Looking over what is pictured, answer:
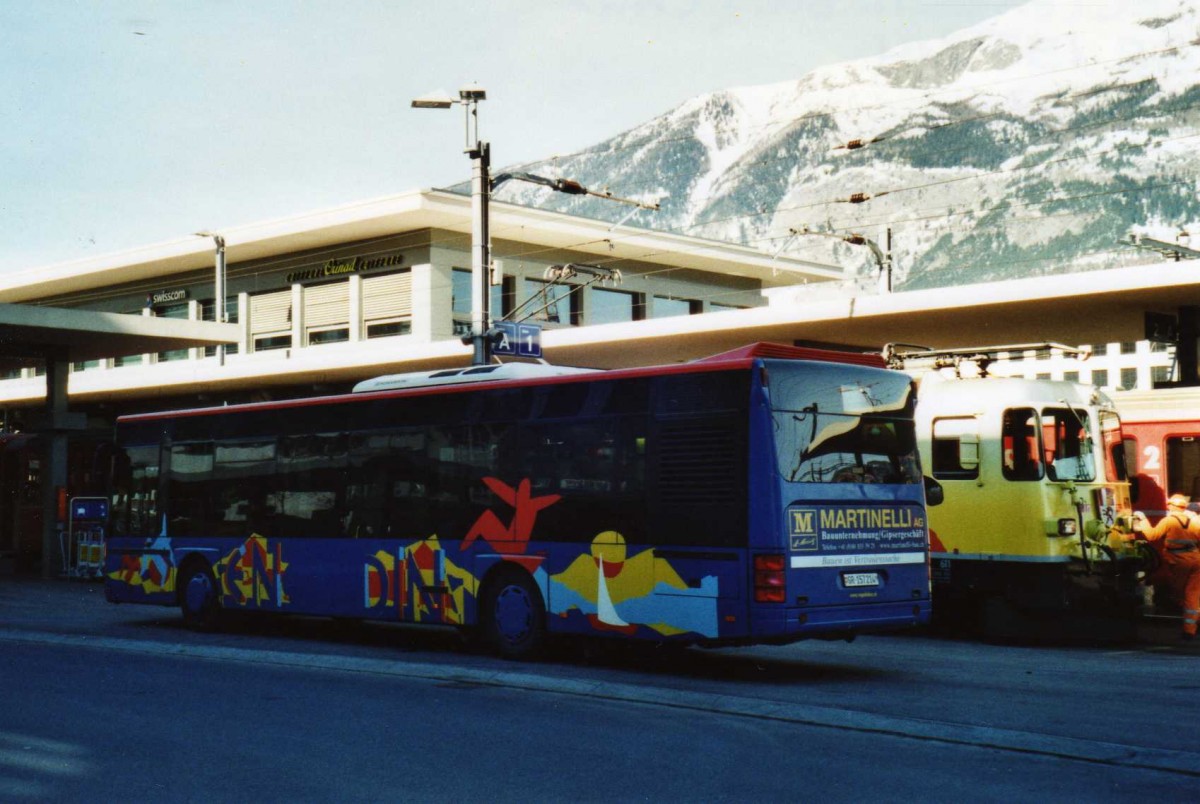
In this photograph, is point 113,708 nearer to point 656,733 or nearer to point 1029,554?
point 656,733

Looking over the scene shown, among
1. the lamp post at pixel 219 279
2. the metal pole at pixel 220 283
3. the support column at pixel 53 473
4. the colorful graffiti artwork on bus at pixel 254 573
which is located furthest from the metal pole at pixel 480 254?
the metal pole at pixel 220 283

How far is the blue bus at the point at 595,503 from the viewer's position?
12.1 m

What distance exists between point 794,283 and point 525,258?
13.4 m

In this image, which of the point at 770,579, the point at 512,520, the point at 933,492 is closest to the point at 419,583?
the point at 512,520

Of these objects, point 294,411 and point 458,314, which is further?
point 458,314

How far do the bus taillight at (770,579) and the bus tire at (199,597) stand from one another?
8.44m

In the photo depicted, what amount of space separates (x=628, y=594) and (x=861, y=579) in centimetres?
207

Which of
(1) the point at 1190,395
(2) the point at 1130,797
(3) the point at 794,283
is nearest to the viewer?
(2) the point at 1130,797

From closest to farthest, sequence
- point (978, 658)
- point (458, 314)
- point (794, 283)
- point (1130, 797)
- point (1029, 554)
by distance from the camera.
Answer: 1. point (1130, 797)
2. point (978, 658)
3. point (1029, 554)
4. point (458, 314)
5. point (794, 283)

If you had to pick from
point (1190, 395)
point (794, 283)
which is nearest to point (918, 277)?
point (794, 283)

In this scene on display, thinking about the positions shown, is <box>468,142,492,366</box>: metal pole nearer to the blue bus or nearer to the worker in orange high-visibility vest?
the blue bus

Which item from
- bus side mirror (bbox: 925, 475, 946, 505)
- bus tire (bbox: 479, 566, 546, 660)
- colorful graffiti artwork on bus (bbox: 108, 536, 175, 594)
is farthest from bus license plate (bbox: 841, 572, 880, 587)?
colorful graffiti artwork on bus (bbox: 108, 536, 175, 594)

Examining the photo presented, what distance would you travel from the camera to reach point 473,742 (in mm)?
9086

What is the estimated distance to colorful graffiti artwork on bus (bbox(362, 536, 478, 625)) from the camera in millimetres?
14695
